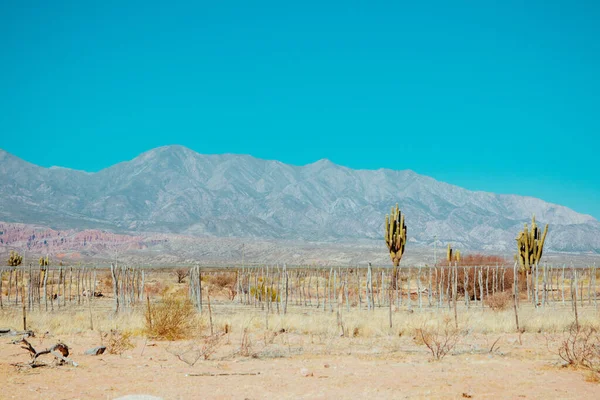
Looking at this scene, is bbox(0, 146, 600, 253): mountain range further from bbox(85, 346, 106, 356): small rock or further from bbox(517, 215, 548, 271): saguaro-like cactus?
bbox(85, 346, 106, 356): small rock

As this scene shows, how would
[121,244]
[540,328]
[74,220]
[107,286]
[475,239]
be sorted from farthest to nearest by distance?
[475,239] < [74,220] < [121,244] < [107,286] < [540,328]

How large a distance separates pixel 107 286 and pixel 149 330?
80.2 feet

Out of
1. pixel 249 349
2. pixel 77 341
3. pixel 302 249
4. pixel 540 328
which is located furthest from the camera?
pixel 302 249

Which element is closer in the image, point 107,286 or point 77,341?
point 77,341

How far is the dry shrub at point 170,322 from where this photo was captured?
13125 millimetres

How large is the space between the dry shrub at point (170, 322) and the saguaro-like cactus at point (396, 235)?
13.3m

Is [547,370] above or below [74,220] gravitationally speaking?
below

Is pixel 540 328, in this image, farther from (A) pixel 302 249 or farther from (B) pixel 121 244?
(B) pixel 121 244

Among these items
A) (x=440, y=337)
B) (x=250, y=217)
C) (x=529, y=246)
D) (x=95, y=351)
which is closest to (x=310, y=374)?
(x=95, y=351)

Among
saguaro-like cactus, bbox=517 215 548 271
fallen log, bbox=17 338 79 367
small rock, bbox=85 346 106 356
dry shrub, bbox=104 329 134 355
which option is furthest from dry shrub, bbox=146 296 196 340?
saguaro-like cactus, bbox=517 215 548 271

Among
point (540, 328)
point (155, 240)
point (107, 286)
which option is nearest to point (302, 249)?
point (155, 240)

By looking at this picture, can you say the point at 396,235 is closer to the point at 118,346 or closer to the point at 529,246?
the point at 529,246

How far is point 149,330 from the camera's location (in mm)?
13312

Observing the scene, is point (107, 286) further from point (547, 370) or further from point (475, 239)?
point (475, 239)
